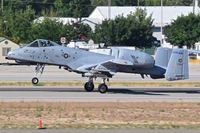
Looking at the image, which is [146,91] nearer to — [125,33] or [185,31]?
[125,33]

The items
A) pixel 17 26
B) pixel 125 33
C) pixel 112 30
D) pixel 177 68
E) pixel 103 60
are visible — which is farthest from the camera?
pixel 17 26

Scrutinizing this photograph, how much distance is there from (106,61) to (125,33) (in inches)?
2285

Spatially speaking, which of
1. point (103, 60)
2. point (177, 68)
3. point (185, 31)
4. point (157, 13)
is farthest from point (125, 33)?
point (177, 68)

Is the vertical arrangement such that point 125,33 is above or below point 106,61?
above

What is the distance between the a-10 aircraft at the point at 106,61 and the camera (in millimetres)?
38156

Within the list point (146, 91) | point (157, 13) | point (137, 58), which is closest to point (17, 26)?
point (157, 13)

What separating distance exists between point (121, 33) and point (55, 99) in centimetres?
6456

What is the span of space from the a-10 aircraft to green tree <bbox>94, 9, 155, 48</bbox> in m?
56.3

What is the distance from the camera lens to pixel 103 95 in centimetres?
3566

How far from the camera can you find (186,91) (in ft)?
127

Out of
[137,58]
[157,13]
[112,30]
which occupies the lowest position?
[137,58]

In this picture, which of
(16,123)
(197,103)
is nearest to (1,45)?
(197,103)

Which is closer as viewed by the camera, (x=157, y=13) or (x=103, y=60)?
(x=103, y=60)

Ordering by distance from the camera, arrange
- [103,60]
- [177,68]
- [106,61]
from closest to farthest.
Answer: [177,68]
[106,61]
[103,60]
